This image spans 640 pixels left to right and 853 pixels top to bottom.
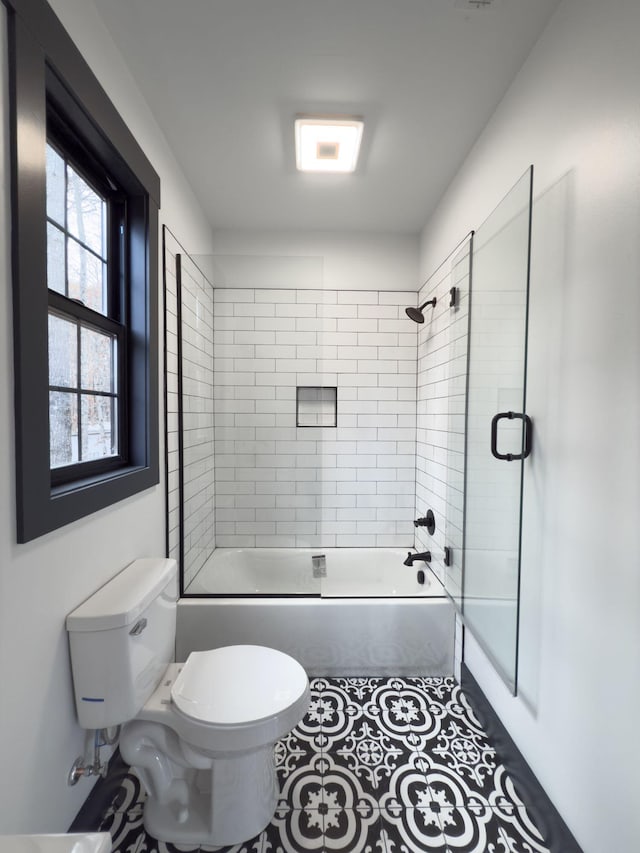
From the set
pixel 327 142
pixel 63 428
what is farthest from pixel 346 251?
pixel 63 428

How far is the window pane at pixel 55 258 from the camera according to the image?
1.18 meters

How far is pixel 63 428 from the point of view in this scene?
1275mm

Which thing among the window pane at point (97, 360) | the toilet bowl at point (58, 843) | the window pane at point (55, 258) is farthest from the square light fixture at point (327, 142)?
the toilet bowl at point (58, 843)

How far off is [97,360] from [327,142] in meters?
1.41

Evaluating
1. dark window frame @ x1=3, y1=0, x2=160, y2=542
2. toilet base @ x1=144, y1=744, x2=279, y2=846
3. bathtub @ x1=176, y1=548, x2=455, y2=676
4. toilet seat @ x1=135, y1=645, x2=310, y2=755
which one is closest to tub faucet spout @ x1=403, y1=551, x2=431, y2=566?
bathtub @ x1=176, y1=548, x2=455, y2=676

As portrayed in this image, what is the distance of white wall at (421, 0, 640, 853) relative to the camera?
983 mm

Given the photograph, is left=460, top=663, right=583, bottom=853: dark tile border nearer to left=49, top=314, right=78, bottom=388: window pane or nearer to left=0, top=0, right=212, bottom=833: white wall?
left=0, top=0, right=212, bottom=833: white wall

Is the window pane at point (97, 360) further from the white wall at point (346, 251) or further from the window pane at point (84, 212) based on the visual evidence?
the white wall at point (346, 251)

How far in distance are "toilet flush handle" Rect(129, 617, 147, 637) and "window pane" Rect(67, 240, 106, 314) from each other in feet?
3.53

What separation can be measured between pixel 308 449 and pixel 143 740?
1420 mm

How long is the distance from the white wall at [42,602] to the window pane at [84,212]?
12.8 inches

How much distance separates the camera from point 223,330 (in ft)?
7.32

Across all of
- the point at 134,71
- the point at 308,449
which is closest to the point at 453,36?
the point at 134,71

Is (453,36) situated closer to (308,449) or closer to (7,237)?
(7,237)
